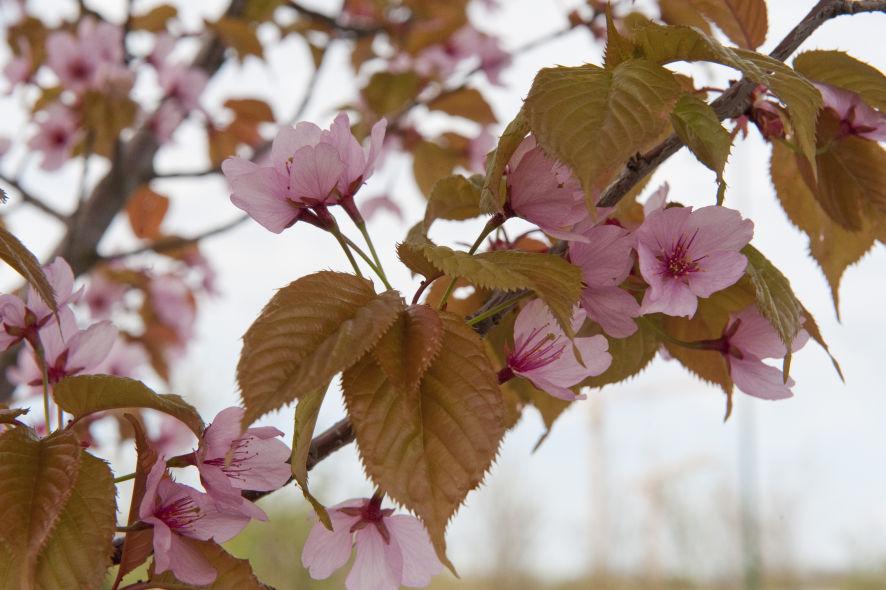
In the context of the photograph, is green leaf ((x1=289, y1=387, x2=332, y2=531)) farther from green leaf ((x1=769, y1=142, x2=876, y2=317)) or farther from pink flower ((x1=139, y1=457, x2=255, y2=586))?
green leaf ((x1=769, y1=142, x2=876, y2=317))

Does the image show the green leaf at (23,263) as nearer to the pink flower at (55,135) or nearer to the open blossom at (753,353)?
the open blossom at (753,353)

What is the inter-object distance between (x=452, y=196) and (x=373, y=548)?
0.45ft

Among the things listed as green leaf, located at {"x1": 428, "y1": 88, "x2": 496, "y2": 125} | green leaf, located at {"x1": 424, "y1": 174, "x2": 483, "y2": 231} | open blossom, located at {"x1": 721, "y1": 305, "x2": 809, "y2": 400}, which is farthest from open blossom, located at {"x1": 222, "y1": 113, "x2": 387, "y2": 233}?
green leaf, located at {"x1": 428, "y1": 88, "x2": 496, "y2": 125}

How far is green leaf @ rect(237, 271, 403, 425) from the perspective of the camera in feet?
0.72

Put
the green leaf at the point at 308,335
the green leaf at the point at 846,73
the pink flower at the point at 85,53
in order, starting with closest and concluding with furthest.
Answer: the green leaf at the point at 308,335 < the green leaf at the point at 846,73 < the pink flower at the point at 85,53

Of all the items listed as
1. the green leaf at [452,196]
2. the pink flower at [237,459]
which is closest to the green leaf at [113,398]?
the pink flower at [237,459]

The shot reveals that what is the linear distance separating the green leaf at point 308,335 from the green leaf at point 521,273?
0.07 feet

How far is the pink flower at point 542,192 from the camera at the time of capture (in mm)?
281

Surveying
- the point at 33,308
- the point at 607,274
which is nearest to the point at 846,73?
the point at 607,274

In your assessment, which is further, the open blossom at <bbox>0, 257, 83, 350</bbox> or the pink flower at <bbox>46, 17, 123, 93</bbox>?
the pink flower at <bbox>46, 17, 123, 93</bbox>

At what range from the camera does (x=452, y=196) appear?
1.10 ft

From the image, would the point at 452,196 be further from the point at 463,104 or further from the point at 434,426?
the point at 463,104

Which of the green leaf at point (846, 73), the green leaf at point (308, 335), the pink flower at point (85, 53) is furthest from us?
the pink flower at point (85, 53)

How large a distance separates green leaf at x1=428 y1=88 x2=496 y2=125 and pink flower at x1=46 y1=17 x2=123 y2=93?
335 millimetres
